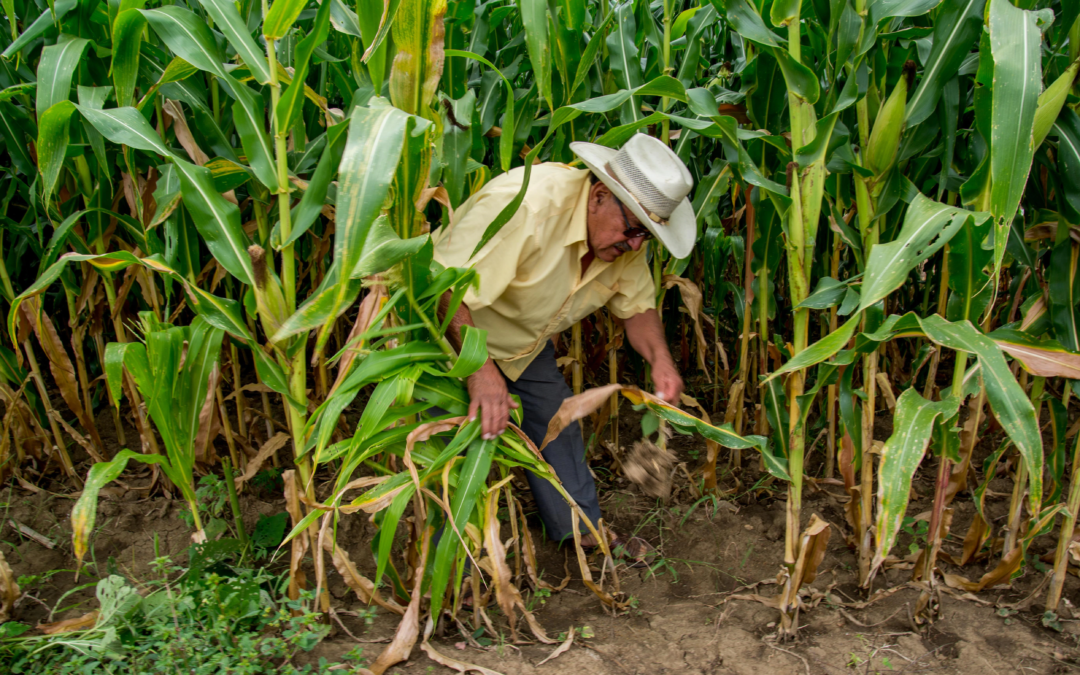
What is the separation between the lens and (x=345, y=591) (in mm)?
2477

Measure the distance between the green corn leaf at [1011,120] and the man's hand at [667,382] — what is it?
1113mm

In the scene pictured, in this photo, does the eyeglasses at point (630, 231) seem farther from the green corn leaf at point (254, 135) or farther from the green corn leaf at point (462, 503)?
the green corn leaf at point (254, 135)

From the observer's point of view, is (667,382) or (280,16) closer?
(280,16)

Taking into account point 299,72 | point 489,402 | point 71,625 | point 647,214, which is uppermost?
point 299,72

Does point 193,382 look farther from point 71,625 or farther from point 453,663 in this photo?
point 453,663

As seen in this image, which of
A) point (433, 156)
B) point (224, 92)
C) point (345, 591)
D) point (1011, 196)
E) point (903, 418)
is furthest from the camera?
point (224, 92)

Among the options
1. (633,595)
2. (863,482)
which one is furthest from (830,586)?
(633,595)

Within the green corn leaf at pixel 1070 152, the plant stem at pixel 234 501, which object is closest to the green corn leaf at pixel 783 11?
the green corn leaf at pixel 1070 152

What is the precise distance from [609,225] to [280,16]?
117 centimetres

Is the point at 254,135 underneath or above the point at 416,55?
underneath

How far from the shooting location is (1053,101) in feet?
5.86

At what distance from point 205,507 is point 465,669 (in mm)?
1289

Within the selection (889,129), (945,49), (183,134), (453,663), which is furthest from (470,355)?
(945,49)

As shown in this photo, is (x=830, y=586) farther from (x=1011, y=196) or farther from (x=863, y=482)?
(x=1011, y=196)
